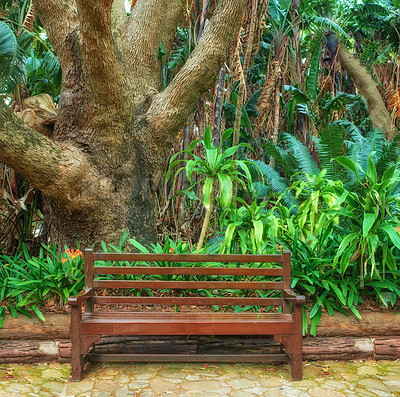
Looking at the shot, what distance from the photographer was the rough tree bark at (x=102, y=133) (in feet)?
11.6

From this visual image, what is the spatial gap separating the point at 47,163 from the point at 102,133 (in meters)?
0.66

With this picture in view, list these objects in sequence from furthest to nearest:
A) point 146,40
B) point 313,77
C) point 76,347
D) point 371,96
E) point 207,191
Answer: point 371,96
point 313,77
point 146,40
point 207,191
point 76,347

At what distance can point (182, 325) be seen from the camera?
280 cm

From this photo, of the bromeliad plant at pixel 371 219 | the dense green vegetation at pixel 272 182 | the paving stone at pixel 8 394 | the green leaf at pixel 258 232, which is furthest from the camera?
the green leaf at pixel 258 232

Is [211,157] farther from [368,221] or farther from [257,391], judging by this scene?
[257,391]

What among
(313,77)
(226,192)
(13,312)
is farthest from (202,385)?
(313,77)

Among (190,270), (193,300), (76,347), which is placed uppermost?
(190,270)

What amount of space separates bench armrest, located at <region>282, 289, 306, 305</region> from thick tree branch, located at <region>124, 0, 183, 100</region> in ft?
9.27

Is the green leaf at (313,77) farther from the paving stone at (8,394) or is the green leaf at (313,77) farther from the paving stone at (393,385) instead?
the paving stone at (8,394)

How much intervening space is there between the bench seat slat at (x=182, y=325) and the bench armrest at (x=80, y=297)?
0.14 metres

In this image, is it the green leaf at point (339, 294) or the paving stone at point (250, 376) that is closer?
the paving stone at point (250, 376)

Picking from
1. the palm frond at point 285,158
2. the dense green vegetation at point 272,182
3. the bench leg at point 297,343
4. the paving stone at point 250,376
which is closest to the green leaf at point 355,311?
the dense green vegetation at point 272,182

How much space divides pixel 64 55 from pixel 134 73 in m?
0.86

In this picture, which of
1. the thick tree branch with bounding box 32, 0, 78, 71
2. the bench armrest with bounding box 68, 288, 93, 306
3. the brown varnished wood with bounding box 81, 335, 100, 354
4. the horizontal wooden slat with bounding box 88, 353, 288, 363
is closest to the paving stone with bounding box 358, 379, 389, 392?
the horizontal wooden slat with bounding box 88, 353, 288, 363
